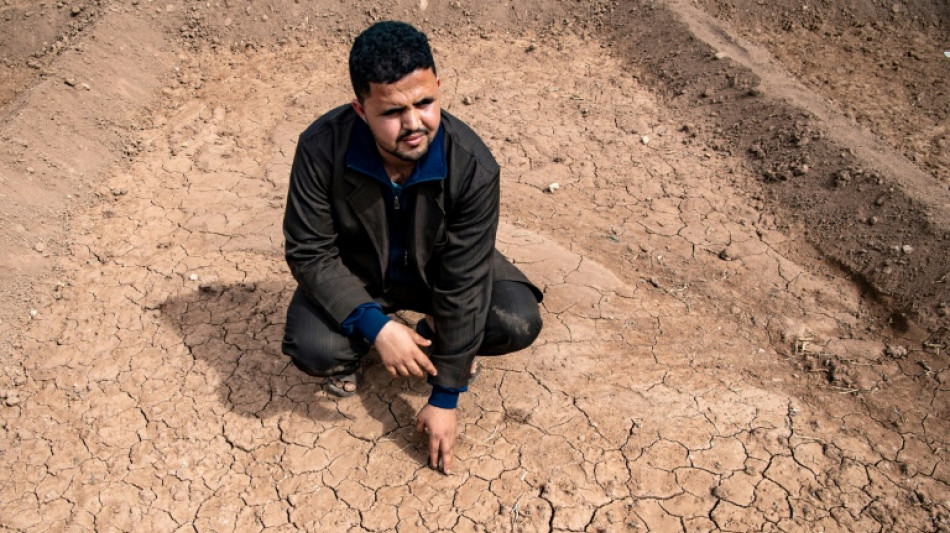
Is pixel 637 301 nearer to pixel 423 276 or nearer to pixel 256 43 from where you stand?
pixel 423 276

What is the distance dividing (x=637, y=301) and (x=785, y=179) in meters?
1.49

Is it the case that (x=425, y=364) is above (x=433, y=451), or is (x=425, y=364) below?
above

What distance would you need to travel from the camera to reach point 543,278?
3506mm

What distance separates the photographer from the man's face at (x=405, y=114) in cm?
210

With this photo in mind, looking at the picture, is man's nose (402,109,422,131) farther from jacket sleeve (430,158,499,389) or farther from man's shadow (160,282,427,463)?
man's shadow (160,282,427,463)

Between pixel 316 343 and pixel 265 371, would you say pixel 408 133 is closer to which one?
pixel 316 343

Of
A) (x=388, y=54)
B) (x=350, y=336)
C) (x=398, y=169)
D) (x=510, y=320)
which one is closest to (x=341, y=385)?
(x=350, y=336)

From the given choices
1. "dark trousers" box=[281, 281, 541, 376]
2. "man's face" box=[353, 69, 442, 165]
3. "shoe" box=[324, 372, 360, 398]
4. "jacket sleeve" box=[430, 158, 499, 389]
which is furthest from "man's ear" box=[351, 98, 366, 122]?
"shoe" box=[324, 372, 360, 398]

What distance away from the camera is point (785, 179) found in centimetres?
416

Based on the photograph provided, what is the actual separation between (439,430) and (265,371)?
0.99 m

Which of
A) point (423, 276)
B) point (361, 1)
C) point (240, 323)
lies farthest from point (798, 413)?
point (361, 1)

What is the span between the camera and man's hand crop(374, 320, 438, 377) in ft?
7.76

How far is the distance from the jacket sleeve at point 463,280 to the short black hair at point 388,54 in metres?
0.47

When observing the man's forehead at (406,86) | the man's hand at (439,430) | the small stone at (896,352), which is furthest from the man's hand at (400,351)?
the small stone at (896,352)
